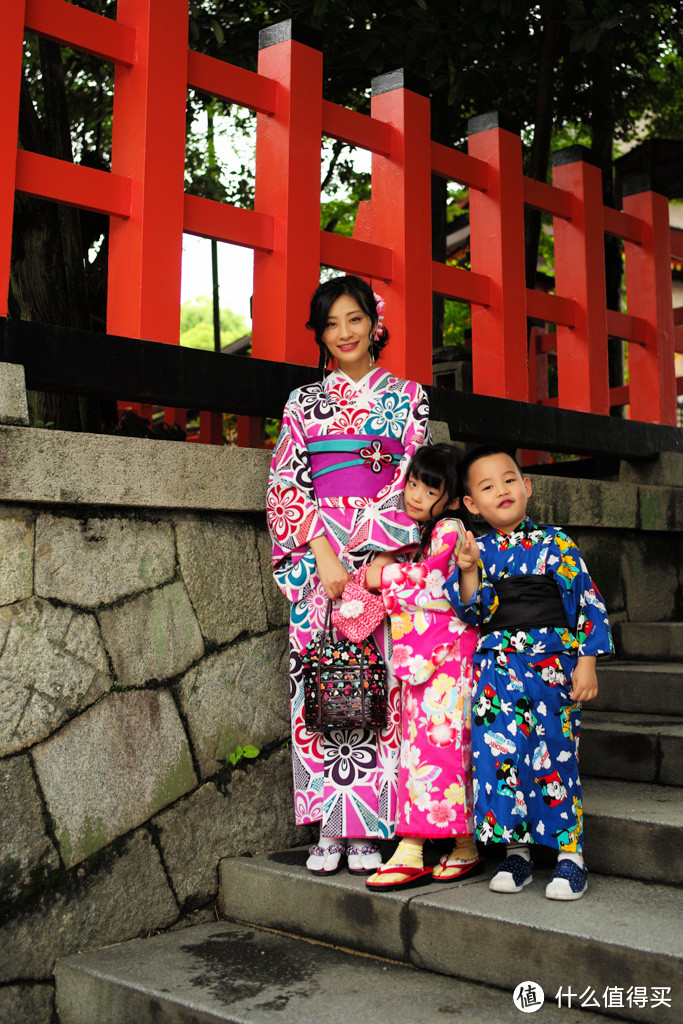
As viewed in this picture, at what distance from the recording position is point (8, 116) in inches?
114

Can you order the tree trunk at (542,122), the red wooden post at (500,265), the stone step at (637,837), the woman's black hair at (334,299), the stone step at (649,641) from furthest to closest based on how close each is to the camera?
the tree trunk at (542,122)
the stone step at (649,641)
the red wooden post at (500,265)
the woman's black hair at (334,299)
the stone step at (637,837)

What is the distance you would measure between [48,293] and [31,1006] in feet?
13.8

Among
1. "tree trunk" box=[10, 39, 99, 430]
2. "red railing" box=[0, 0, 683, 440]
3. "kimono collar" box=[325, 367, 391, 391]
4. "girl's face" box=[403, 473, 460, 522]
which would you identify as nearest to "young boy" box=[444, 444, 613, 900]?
"girl's face" box=[403, 473, 460, 522]

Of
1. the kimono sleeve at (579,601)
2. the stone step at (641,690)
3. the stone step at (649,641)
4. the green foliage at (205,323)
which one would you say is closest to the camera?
the kimono sleeve at (579,601)

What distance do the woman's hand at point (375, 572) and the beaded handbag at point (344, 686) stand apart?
0.17 metres

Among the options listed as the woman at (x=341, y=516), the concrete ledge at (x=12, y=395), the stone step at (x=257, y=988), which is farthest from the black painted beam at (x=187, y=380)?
the stone step at (x=257, y=988)

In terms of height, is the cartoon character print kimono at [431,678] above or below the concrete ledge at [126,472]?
below

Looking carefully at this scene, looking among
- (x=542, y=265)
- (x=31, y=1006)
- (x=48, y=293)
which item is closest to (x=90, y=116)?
(x=48, y=293)

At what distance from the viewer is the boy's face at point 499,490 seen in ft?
9.89

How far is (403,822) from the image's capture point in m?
2.96

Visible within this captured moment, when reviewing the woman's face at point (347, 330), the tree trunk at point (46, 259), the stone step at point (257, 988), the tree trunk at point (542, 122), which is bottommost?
the stone step at point (257, 988)

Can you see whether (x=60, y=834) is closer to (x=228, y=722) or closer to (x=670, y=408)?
(x=228, y=722)

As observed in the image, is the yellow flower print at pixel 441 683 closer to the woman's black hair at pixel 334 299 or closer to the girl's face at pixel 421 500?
the girl's face at pixel 421 500

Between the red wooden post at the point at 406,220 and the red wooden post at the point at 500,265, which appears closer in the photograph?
the red wooden post at the point at 406,220
